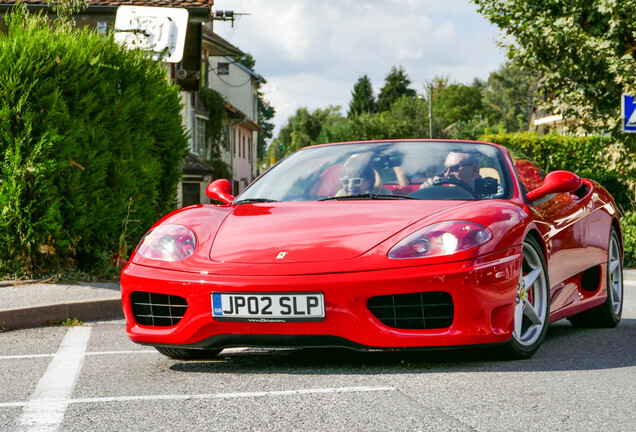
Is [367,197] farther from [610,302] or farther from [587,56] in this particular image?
[587,56]

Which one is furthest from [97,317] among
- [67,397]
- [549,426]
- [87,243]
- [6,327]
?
[549,426]

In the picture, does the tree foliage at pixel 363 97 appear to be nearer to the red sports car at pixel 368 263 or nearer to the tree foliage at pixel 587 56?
the tree foliage at pixel 587 56

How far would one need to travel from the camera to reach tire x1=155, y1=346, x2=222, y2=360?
5.41 m

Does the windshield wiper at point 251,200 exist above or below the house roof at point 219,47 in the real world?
below

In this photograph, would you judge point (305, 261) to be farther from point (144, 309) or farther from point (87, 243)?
point (87, 243)

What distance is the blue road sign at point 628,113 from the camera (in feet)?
51.5

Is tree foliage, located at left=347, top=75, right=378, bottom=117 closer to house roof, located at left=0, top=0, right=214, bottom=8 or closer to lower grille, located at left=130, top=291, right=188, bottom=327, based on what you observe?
house roof, located at left=0, top=0, right=214, bottom=8

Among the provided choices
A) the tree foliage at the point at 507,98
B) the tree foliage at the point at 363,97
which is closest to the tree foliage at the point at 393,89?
the tree foliage at the point at 363,97

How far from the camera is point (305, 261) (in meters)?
4.79

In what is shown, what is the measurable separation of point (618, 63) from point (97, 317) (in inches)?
442

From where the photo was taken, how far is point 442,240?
4.79 meters

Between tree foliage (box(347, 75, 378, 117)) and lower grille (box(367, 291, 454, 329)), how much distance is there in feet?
428

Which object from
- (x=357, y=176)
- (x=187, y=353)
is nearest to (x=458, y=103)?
(x=357, y=176)

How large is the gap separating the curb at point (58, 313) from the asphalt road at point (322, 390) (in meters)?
1.44
